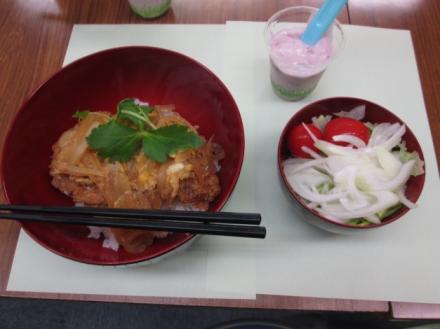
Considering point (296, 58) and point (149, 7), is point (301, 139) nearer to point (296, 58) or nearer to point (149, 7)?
point (296, 58)

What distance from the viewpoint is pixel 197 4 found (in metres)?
1.23

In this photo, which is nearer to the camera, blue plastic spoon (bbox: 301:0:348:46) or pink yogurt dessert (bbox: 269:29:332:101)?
blue plastic spoon (bbox: 301:0:348:46)

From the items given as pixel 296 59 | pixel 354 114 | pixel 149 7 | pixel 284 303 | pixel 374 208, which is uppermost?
pixel 149 7

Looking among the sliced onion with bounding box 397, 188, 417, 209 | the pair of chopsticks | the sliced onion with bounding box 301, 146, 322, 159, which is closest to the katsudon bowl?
the pair of chopsticks

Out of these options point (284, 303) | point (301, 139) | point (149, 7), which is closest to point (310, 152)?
point (301, 139)

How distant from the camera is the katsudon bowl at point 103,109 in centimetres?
77

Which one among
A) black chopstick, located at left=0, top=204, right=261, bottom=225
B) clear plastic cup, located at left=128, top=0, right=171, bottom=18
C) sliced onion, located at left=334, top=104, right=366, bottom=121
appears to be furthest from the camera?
clear plastic cup, located at left=128, top=0, right=171, bottom=18

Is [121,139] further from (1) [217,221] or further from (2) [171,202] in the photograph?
(1) [217,221]

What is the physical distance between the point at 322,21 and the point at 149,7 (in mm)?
611

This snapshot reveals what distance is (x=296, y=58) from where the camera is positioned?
947 mm

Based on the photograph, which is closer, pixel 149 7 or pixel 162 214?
pixel 162 214

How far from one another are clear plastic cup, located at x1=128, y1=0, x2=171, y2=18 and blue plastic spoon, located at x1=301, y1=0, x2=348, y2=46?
0.53 metres

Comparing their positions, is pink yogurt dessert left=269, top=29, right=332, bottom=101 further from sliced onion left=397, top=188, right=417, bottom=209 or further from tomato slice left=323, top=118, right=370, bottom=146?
sliced onion left=397, top=188, right=417, bottom=209

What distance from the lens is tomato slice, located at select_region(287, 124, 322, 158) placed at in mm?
860
